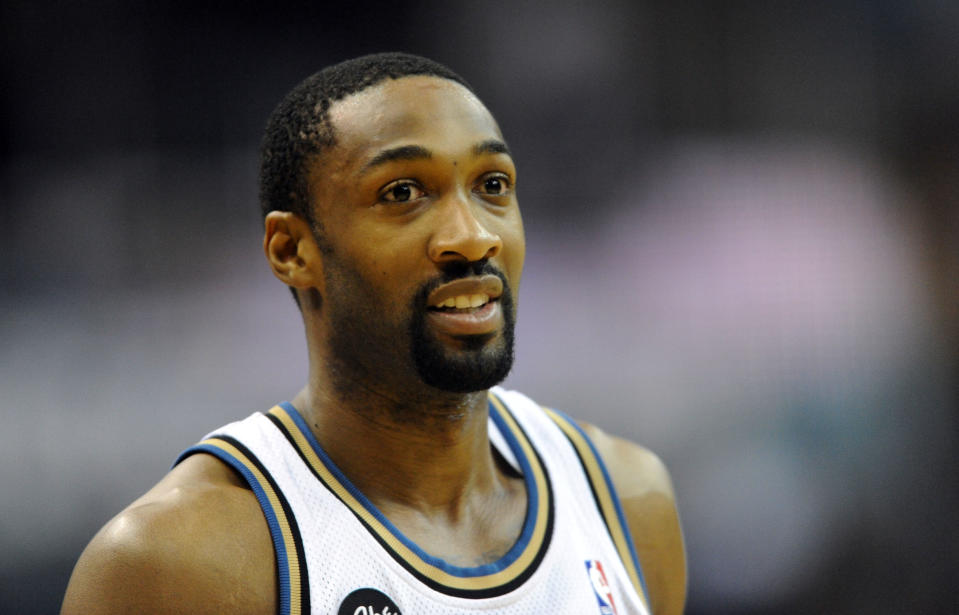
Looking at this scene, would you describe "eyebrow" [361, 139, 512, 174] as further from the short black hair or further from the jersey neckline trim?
the jersey neckline trim

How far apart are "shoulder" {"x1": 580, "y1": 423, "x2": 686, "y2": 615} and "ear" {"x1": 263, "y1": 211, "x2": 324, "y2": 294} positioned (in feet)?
2.64

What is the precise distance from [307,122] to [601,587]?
1094 millimetres

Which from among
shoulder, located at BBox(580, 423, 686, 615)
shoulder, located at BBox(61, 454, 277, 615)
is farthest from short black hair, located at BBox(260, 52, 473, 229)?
shoulder, located at BBox(580, 423, 686, 615)

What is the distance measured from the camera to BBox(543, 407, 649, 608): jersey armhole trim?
2211 millimetres

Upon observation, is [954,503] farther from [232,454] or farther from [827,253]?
[232,454]

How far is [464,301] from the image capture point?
6.31 feet

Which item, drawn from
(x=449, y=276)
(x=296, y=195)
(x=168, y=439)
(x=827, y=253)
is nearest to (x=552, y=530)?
(x=449, y=276)

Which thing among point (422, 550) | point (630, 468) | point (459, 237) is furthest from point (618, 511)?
point (459, 237)

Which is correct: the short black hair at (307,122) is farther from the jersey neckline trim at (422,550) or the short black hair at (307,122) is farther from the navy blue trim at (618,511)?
the navy blue trim at (618,511)

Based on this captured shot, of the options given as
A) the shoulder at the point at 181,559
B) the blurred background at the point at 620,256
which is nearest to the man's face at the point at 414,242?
the shoulder at the point at 181,559

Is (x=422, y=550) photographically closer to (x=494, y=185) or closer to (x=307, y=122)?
(x=494, y=185)

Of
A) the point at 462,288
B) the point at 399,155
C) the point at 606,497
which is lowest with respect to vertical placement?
the point at 606,497

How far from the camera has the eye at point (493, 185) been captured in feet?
6.64

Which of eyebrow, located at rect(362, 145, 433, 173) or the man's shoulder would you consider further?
the man's shoulder
